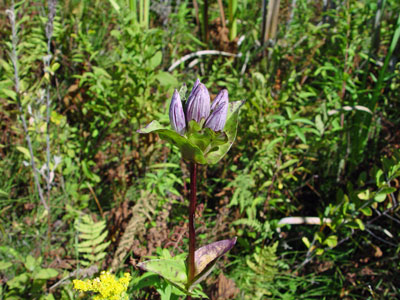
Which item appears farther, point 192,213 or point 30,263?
point 30,263

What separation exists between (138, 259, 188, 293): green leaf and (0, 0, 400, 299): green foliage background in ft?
1.14

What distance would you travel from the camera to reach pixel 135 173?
2.05m

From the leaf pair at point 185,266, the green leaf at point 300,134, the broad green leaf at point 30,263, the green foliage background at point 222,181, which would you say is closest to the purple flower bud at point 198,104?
the leaf pair at point 185,266

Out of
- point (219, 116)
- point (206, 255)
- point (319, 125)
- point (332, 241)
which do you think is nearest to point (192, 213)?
point (206, 255)

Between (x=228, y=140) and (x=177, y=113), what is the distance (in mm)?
152

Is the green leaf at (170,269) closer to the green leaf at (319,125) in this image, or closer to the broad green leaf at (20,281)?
the broad green leaf at (20,281)

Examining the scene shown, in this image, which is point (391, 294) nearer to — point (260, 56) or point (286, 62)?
point (286, 62)

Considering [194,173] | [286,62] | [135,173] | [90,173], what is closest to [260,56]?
[286,62]

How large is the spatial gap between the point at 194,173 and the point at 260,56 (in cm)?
204

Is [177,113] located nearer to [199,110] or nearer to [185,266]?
[199,110]

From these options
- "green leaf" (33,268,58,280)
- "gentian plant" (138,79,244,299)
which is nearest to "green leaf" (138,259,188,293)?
"gentian plant" (138,79,244,299)

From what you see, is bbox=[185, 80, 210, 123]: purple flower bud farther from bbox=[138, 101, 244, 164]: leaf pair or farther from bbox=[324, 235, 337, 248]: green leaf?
bbox=[324, 235, 337, 248]: green leaf

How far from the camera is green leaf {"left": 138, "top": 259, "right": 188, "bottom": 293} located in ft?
3.10

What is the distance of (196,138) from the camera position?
0.89 meters
